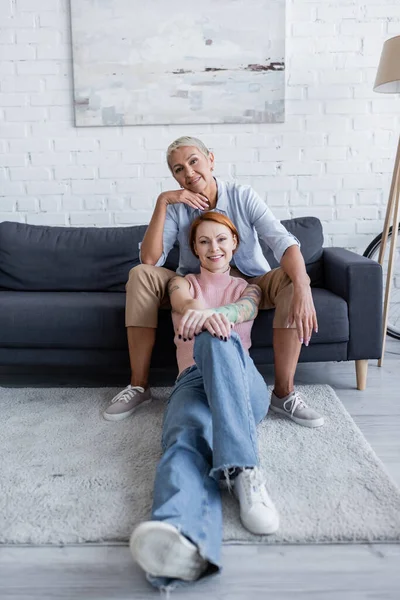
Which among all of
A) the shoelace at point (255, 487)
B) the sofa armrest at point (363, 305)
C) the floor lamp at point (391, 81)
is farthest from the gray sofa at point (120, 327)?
the shoelace at point (255, 487)

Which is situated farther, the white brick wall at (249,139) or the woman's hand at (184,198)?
the white brick wall at (249,139)

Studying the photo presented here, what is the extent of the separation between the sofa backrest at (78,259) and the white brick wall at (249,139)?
1.21ft

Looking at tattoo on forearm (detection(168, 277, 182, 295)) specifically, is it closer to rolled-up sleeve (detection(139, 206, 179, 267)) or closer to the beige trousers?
the beige trousers

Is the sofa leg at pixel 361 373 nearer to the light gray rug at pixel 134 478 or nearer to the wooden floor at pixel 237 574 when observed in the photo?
the light gray rug at pixel 134 478

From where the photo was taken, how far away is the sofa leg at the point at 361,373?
7.48ft

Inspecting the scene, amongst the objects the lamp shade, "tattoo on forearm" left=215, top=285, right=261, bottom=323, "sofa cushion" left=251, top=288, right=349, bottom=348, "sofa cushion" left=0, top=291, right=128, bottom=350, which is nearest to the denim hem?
"tattoo on forearm" left=215, top=285, right=261, bottom=323

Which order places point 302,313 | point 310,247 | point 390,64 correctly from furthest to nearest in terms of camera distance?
point 310,247, point 390,64, point 302,313

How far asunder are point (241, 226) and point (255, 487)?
3.65 feet

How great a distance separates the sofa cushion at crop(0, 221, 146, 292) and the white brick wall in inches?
14.5

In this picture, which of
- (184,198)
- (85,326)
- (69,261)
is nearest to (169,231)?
(184,198)

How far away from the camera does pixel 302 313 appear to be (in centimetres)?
187

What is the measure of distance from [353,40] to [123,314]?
191 cm

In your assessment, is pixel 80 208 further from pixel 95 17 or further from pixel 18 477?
pixel 18 477

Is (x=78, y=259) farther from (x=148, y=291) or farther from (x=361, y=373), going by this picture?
(x=361, y=373)
